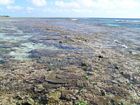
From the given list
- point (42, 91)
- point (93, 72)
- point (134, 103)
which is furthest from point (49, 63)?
point (134, 103)

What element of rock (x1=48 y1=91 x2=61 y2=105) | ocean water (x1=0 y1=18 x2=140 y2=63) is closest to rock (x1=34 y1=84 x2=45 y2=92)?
rock (x1=48 y1=91 x2=61 y2=105)

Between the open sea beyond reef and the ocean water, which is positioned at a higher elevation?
the open sea beyond reef

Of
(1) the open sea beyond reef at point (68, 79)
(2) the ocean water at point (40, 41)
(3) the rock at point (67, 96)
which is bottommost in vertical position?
(2) the ocean water at point (40, 41)

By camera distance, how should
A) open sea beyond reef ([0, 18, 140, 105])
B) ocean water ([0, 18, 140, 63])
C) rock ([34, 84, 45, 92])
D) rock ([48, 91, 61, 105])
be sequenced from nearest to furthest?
1. rock ([48, 91, 61, 105])
2. open sea beyond reef ([0, 18, 140, 105])
3. rock ([34, 84, 45, 92])
4. ocean water ([0, 18, 140, 63])

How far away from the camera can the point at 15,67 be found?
60.9 ft

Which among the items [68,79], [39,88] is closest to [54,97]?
[39,88]

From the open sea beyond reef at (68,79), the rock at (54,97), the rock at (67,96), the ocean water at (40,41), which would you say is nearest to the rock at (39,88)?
the open sea beyond reef at (68,79)

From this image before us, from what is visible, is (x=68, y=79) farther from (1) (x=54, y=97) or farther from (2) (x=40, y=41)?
(2) (x=40, y=41)

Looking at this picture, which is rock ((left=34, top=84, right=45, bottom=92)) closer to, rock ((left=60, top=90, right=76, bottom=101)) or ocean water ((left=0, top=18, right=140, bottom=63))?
rock ((left=60, top=90, right=76, bottom=101))

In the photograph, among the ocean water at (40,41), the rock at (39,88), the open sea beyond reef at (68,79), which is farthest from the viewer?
the ocean water at (40,41)

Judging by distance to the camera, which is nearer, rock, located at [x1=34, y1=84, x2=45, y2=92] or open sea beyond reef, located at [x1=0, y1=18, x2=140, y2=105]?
open sea beyond reef, located at [x1=0, y1=18, x2=140, y2=105]

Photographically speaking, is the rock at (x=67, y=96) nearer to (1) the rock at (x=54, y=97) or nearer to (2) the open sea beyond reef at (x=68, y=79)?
(2) the open sea beyond reef at (x=68, y=79)

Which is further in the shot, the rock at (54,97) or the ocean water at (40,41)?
the ocean water at (40,41)

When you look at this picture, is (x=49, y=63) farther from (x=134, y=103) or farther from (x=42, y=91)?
(x=134, y=103)
